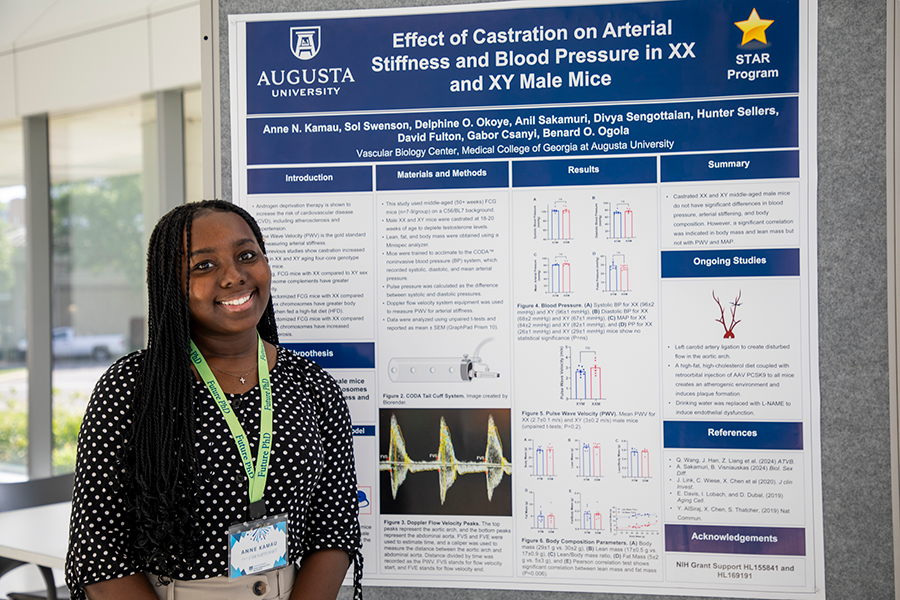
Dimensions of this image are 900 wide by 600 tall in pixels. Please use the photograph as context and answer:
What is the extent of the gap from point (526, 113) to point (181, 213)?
82 cm

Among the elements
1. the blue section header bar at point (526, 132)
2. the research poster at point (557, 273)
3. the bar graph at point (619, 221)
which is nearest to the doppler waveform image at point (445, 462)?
the research poster at point (557, 273)

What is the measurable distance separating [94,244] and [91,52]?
125cm

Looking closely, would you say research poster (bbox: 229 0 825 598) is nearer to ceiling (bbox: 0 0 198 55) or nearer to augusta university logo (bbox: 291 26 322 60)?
augusta university logo (bbox: 291 26 322 60)

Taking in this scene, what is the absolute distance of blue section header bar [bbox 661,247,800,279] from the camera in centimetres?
150

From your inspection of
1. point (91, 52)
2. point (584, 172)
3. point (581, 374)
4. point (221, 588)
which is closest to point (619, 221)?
point (584, 172)

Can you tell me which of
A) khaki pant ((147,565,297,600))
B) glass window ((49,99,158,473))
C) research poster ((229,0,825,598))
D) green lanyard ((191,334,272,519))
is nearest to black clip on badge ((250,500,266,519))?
green lanyard ((191,334,272,519))

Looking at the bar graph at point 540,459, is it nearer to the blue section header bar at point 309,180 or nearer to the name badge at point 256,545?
the name badge at point 256,545

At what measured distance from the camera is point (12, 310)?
15.6 feet

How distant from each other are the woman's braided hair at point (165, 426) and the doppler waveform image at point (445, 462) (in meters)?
0.56

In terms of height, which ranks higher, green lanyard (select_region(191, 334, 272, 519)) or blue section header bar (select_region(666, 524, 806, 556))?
green lanyard (select_region(191, 334, 272, 519))

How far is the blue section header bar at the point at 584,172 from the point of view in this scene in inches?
60.4

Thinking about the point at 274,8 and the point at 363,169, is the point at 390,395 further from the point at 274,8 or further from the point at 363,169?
the point at 274,8

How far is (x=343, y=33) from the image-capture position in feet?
5.29

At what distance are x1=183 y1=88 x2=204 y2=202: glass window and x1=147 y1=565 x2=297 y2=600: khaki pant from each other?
306 centimetres
